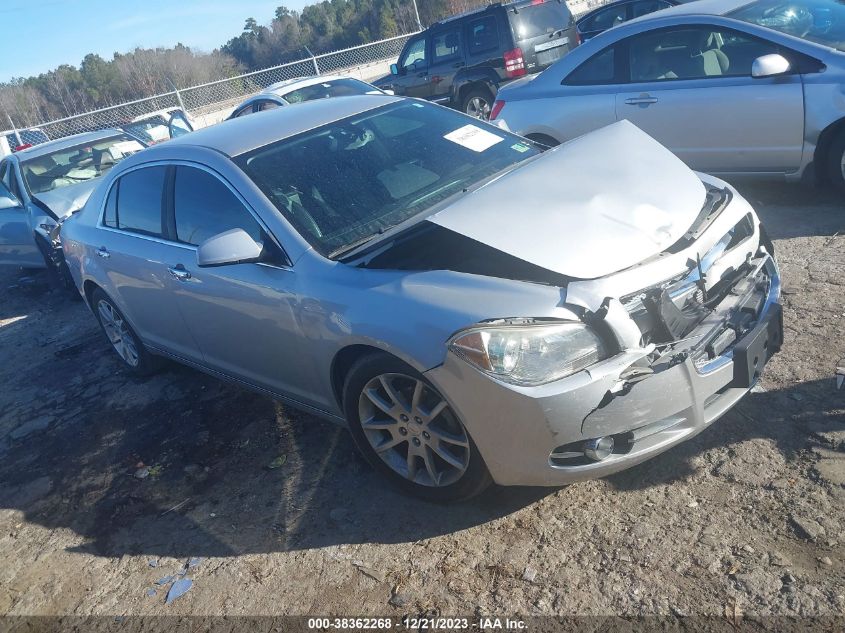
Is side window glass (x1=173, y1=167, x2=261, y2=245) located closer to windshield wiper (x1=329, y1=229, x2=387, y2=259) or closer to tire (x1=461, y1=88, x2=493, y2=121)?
windshield wiper (x1=329, y1=229, x2=387, y2=259)

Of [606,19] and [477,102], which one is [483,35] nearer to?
[477,102]

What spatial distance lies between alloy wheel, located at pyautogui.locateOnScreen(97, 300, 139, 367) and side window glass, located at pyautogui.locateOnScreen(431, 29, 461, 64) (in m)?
9.35

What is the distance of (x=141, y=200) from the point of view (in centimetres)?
484

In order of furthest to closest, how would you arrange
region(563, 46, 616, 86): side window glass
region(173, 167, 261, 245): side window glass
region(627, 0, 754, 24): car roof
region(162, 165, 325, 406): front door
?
1. region(563, 46, 616, 86): side window glass
2. region(627, 0, 754, 24): car roof
3. region(173, 167, 261, 245): side window glass
4. region(162, 165, 325, 406): front door

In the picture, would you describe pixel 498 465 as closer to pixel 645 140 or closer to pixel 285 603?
pixel 285 603

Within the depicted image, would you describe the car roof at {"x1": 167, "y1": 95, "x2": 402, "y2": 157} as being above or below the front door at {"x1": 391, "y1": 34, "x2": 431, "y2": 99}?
above

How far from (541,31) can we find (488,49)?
0.93 m

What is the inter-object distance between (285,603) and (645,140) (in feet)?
9.22

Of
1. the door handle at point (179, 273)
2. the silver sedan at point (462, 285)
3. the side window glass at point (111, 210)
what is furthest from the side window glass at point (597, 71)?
the door handle at point (179, 273)

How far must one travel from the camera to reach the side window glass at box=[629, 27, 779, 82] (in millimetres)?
5792

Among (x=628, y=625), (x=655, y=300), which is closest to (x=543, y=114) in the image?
(x=655, y=300)

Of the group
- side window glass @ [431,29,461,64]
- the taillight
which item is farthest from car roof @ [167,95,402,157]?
side window glass @ [431,29,461,64]

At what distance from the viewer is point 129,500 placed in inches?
163

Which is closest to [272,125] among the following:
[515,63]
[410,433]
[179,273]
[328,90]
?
[179,273]
